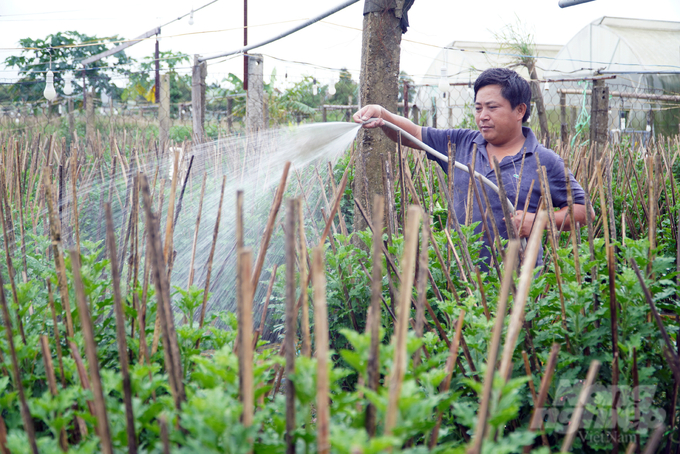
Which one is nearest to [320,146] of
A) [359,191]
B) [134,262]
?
[359,191]

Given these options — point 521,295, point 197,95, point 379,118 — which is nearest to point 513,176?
point 379,118

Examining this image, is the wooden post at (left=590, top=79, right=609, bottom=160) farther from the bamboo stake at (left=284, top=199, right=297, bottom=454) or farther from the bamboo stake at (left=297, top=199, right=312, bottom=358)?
the bamboo stake at (left=284, top=199, right=297, bottom=454)

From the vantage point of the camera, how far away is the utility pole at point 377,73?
247 cm

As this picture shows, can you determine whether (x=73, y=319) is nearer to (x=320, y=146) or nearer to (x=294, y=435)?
(x=294, y=435)

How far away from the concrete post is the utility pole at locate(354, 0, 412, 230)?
352 centimetres

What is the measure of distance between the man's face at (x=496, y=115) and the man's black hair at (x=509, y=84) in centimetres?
2

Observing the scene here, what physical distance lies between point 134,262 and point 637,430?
4.10ft

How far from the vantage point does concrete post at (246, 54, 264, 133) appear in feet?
19.7

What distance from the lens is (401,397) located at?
2.34ft

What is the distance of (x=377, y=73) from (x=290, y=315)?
204 centimetres

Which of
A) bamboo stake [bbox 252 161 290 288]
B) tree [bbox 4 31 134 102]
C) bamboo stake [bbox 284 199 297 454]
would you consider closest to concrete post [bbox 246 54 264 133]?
bamboo stake [bbox 252 161 290 288]

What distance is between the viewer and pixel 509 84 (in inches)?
97.5

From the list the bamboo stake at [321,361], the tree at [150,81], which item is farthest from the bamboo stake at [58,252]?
the tree at [150,81]

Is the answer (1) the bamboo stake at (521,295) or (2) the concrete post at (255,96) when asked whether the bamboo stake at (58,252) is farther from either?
(2) the concrete post at (255,96)
